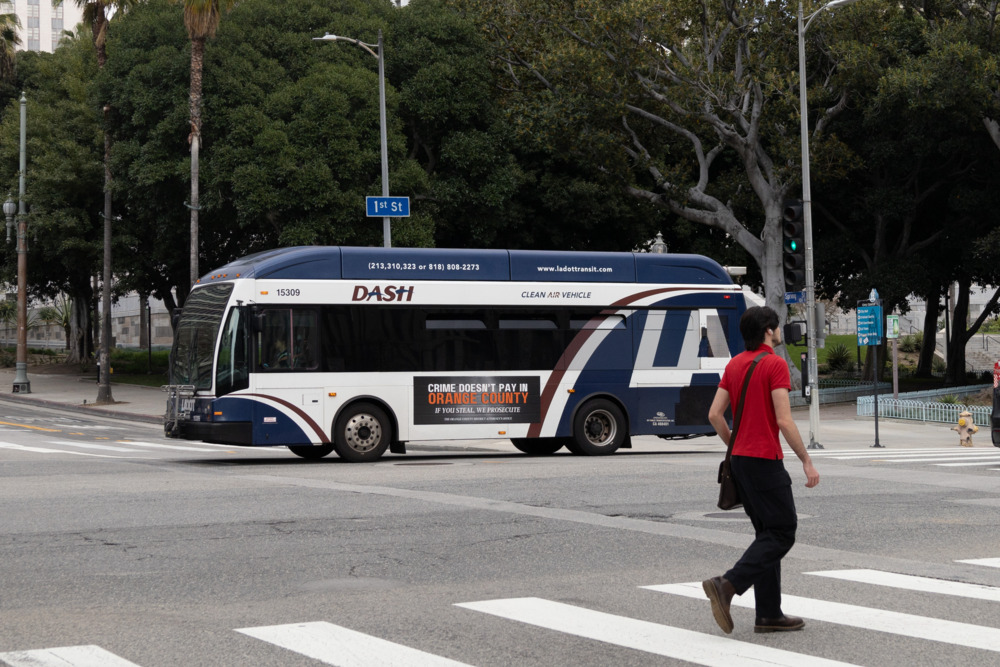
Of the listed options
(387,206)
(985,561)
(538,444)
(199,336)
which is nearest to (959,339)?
(387,206)

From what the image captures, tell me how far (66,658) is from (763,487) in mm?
3809

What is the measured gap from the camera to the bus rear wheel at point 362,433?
18.5 metres

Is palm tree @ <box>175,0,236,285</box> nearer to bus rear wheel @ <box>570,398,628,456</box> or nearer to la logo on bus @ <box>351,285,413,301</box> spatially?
la logo on bus @ <box>351,285,413,301</box>

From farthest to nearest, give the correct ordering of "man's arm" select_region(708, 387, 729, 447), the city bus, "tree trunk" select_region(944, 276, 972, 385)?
"tree trunk" select_region(944, 276, 972, 385) < the city bus < "man's arm" select_region(708, 387, 729, 447)

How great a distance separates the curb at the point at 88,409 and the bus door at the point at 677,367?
708 inches

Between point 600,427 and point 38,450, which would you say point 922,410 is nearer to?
point 600,427

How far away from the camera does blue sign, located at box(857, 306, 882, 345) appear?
986 inches

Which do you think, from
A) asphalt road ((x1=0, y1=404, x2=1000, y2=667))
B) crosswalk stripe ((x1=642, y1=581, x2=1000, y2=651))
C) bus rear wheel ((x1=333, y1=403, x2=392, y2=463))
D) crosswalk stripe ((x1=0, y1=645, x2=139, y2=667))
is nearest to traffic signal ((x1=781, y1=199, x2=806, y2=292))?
asphalt road ((x1=0, y1=404, x2=1000, y2=667))

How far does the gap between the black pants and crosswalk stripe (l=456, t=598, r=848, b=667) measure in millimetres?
320

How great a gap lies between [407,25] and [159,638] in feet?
115

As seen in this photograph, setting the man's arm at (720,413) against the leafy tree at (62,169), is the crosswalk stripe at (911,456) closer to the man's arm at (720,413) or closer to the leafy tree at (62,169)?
the man's arm at (720,413)

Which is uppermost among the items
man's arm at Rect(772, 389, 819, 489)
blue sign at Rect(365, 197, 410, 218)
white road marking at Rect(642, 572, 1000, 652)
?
blue sign at Rect(365, 197, 410, 218)

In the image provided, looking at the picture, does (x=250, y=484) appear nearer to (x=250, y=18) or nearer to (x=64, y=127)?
(x=250, y=18)

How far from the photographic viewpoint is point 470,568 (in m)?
8.82
